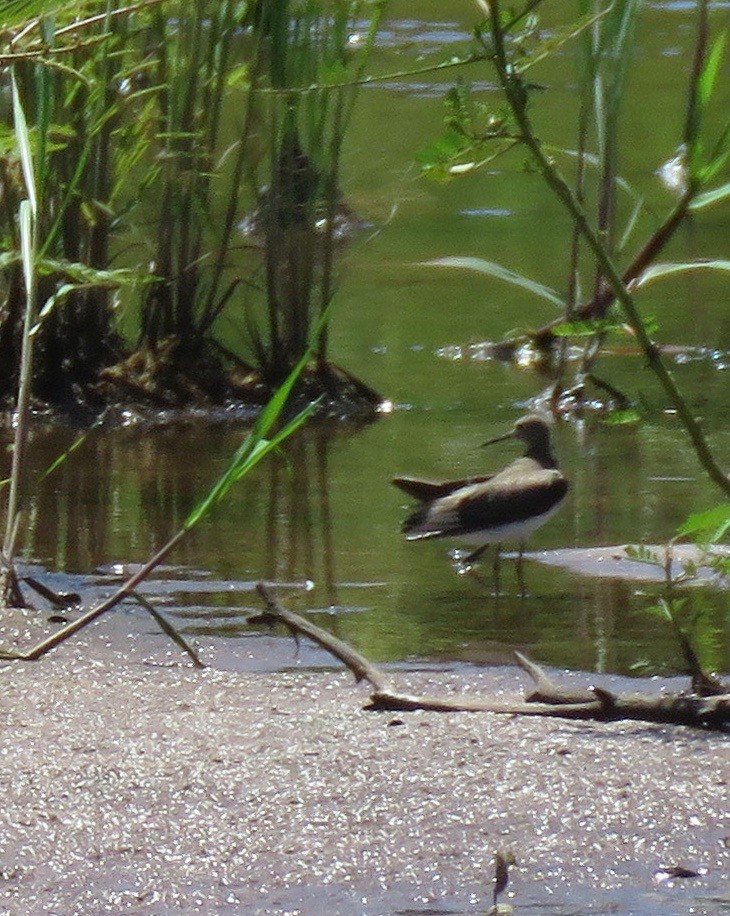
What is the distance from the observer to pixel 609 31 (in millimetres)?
7043

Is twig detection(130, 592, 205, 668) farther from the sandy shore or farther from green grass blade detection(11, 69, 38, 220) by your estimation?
green grass blade detection(11, 69, 38, 220)

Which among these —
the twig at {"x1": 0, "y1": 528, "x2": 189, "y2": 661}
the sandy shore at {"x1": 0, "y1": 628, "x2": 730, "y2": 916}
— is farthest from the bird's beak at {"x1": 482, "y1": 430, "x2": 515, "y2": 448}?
the sandy shore at {"x1": 0, "y1": 628, "x2": 730, "y2": 916}

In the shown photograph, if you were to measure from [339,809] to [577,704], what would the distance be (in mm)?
715

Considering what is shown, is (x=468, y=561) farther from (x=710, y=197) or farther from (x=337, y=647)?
(x=710, y=197)

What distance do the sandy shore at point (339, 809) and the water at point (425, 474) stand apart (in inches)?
26.9

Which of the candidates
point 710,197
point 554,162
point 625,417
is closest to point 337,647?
point 625,417

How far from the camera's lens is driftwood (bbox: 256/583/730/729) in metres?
4.12

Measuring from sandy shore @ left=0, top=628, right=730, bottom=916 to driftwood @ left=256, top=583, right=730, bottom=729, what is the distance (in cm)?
3

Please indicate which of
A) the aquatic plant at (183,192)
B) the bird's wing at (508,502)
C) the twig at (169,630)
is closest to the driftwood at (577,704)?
the twig at (169,630)

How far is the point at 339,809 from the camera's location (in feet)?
12.3

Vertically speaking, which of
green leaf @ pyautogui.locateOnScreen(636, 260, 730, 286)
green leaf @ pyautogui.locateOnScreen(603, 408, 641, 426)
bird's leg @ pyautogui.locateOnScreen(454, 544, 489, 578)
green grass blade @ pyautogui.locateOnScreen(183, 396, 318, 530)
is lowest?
bird's leg @ pyautogui.locateOnScreen(454, 544, 489, 578)

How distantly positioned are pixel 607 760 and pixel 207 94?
4.55m

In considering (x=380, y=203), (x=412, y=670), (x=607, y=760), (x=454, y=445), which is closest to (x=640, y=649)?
(x=412, y=670)

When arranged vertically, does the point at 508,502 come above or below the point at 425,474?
above
